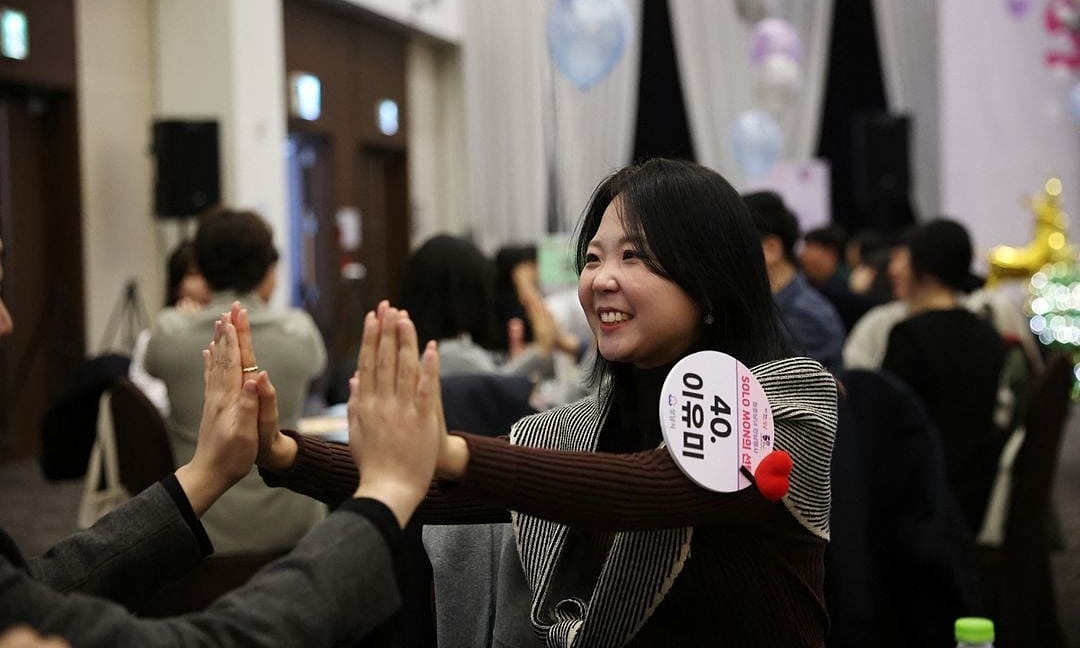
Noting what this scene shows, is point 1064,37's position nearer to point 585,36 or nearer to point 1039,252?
point 1039,252

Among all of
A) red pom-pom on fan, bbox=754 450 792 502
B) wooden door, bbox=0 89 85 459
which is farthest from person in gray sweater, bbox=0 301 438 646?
wooden door, bbox=0 89 85 459

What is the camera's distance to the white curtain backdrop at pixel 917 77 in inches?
467

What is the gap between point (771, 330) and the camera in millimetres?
1587

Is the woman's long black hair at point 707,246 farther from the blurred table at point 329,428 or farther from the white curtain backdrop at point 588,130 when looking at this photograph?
the white curtain backdrop at point 588,130

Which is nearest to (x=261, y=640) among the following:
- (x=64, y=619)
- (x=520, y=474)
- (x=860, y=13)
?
(x=64, y=619)

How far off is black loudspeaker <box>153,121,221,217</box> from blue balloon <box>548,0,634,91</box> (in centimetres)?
206

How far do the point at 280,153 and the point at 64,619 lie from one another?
7896 millimetres

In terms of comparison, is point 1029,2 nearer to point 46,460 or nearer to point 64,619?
point 46,460

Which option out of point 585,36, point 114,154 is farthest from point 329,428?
point 114,154

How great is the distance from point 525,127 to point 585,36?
14.3 feet

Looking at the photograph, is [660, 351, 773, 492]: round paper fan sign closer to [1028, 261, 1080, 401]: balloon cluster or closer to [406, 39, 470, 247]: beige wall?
[1028, 261, 1080, 401]: balloon cluster

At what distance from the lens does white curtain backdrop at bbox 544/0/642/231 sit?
11.3 m

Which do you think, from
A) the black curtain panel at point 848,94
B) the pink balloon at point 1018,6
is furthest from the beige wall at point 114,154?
the black curtain panel at point 848,94

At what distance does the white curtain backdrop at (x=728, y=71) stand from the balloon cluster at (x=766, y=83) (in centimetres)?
186
